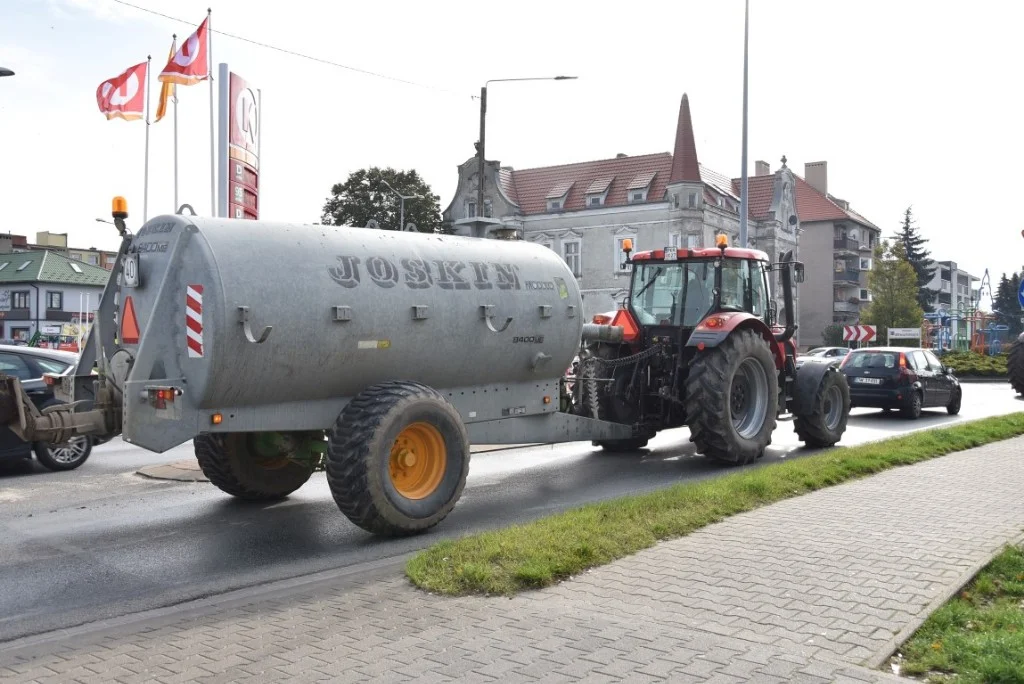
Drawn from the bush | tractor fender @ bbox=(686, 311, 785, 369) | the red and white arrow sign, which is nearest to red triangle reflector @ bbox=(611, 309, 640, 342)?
tractor fender @ bbox=(686, 311, 785, 369)

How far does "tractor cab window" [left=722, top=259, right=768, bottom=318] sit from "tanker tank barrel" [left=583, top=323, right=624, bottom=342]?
1.50m

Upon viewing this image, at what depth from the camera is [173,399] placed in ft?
23.9

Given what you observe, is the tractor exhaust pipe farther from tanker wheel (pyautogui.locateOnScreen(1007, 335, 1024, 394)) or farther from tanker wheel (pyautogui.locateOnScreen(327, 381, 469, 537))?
tanker wheel (pyautogui.locateOnScreen(1007, 335, 1024, 394))

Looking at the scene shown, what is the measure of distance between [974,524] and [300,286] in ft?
18.2

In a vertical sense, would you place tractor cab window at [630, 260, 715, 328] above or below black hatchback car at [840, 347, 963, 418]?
above

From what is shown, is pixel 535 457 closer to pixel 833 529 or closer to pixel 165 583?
pixel 833 529

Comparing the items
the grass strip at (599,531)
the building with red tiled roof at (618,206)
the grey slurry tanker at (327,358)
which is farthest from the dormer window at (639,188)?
the grey slurry tanker at (327,358)

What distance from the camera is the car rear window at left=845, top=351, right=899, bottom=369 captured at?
19578mm

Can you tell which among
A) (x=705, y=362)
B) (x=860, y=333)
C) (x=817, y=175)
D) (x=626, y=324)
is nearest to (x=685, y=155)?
(x=860, y=333)

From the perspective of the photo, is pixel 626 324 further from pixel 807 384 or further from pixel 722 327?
pixel 807 384

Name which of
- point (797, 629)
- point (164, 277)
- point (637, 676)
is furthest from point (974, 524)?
point (164, 277)

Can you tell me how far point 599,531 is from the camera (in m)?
7.01

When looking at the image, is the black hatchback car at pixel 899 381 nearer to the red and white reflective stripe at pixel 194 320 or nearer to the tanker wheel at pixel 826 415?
the tanker wheel at pixel 826 415

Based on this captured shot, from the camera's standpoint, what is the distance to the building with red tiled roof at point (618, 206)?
6025 cm
